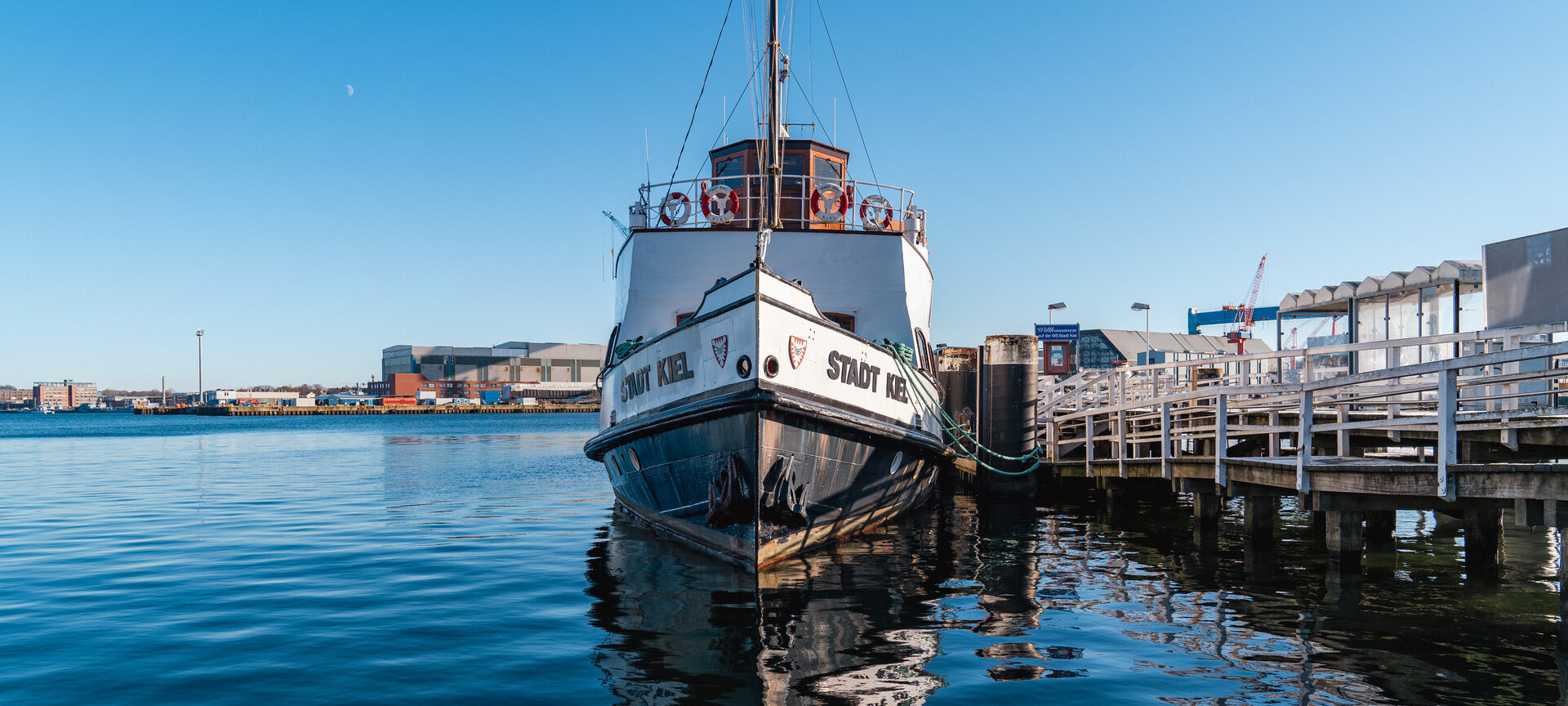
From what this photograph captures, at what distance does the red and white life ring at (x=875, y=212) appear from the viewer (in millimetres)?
15773

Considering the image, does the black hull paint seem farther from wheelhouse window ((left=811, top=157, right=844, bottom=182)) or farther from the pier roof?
the pier roof

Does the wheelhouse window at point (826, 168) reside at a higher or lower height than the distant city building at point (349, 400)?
higher

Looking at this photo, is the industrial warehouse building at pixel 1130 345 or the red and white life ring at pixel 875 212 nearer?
the red and white life ring at pixel 875 212

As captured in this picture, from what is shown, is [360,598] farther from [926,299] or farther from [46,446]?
[46,446]

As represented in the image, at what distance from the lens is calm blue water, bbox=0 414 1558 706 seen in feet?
23.2

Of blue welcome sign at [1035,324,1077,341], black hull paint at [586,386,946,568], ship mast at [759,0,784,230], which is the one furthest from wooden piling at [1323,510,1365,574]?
blue welcome sign at [1035,324,1077,341]

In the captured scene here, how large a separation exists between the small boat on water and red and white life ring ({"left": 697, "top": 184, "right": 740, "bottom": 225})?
29 millimetres

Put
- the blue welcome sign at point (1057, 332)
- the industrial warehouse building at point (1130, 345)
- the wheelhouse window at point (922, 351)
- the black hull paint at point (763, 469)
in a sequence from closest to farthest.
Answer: the black hull paint at point (763, 469) → the wheelhouse window at point (922, 351) → the blue welcome sign at point (1057, 332) → the industrial warehouse building at point (1130, 345)

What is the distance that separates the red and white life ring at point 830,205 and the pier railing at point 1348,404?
5622 mm

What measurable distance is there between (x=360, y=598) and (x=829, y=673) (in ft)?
18.8

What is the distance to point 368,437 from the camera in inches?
2450

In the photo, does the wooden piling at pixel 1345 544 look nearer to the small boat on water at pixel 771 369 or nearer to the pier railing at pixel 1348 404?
the pier railing at pixel 1348 404

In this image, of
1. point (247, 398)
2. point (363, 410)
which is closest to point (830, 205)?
point (363, 410)

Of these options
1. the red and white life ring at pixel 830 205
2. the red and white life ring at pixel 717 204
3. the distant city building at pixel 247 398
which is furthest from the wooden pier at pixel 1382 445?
the distant city building at pixel 247 398
